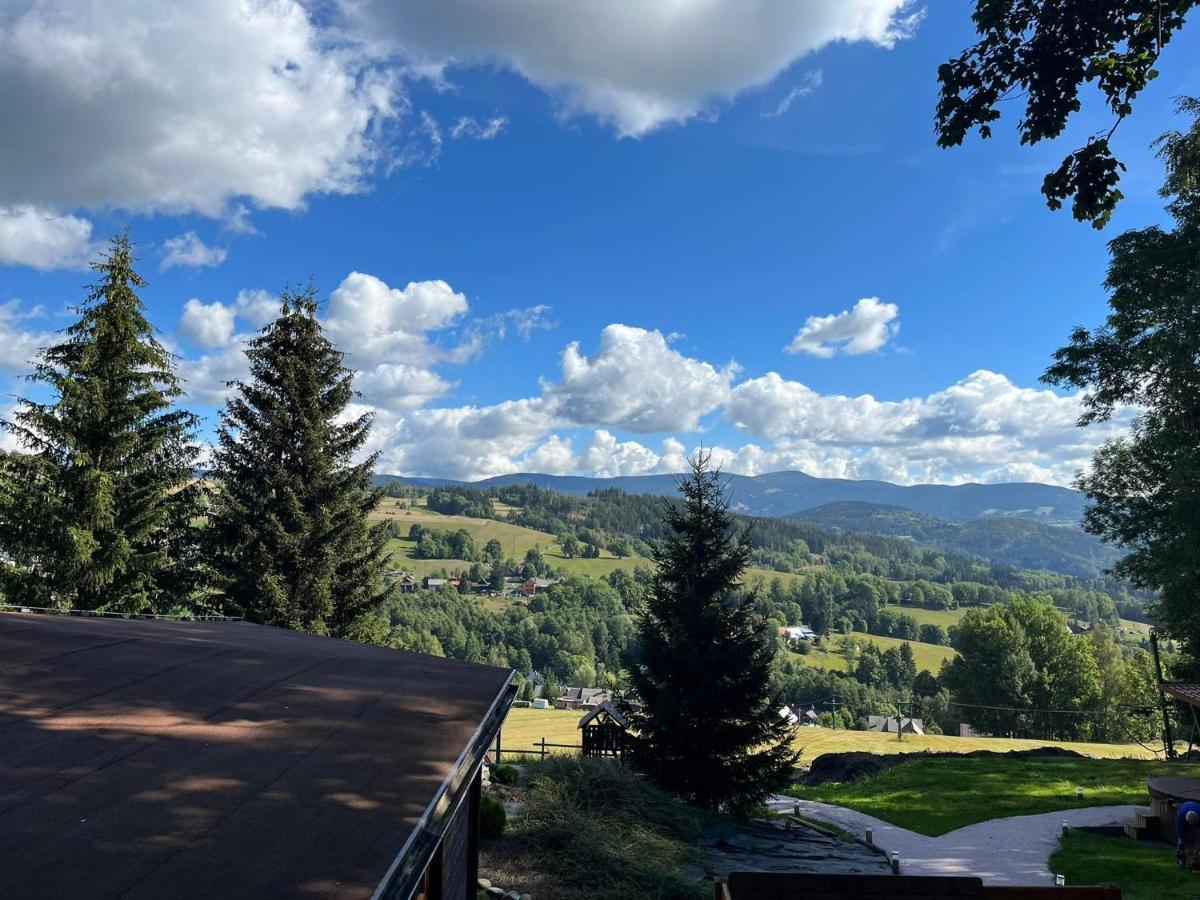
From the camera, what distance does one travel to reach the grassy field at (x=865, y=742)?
45156 millimetres

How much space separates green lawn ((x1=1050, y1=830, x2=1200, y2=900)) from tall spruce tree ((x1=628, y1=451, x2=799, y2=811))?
637cm

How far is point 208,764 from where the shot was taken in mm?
5219

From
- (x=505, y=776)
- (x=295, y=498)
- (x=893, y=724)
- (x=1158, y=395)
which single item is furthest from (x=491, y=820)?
(x=893, y=724)

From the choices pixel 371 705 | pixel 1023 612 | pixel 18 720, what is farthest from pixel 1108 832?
pixel 1023 612

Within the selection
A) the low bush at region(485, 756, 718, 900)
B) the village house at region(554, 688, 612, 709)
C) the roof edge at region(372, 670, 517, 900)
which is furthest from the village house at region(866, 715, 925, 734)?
the roof edge at region(372, 670, 517, 900)

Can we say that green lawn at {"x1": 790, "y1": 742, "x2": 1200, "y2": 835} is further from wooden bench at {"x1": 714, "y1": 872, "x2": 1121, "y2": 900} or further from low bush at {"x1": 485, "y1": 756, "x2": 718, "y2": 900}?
wooden bench at {"x1": 714, "y1": 872, "x2": 1121, "y2": 900}

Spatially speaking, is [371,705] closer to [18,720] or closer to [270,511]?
[18,720]

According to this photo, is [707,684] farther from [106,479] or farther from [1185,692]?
[106,479]

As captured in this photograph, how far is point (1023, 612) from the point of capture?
67.7 m

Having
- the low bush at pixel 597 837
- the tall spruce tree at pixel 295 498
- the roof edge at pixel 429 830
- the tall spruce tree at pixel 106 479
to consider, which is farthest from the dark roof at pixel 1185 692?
the tall spruce tree at pixel 106 479

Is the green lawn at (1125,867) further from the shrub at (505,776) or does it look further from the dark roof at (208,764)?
the dark roof at (208,764)

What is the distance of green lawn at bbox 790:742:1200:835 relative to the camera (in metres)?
22.5

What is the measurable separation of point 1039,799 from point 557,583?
159 m

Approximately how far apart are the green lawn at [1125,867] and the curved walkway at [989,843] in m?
0.46
